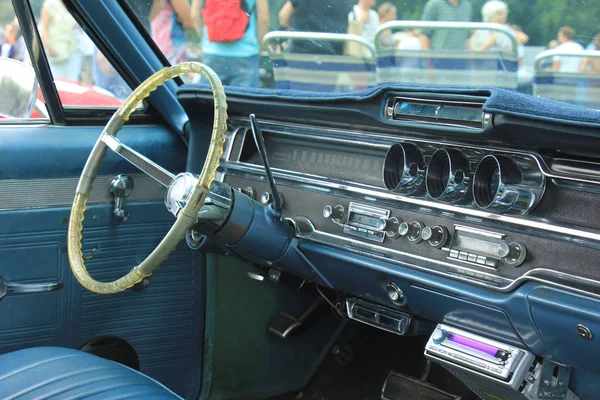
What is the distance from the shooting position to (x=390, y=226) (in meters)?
1.88

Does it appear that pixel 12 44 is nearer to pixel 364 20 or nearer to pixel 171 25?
pixel 171 25

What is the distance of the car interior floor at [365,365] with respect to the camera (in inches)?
106

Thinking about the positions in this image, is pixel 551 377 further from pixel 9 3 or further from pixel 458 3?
pixel 9 3

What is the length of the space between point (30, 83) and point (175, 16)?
0.53 metres

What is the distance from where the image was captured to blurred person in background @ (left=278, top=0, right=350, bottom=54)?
214 centimetres

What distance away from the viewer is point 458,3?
201 centimetres

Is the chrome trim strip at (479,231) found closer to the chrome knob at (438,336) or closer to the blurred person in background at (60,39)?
the chrome knob at (438,336)

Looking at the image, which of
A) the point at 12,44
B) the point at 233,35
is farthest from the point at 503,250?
the point at 12,44

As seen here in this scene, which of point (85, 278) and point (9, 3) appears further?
point (9, 3)

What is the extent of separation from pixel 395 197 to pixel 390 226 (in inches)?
3.2

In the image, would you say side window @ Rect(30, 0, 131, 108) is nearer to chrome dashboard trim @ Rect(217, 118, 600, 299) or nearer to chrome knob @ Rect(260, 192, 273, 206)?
chrome dashboard trim @ Rect(217, 118, 600, 299)

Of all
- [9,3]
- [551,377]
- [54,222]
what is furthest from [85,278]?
[551,377]

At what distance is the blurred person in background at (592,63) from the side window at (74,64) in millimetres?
1514

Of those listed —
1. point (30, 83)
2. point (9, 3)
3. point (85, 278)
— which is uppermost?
point (9, 3)
